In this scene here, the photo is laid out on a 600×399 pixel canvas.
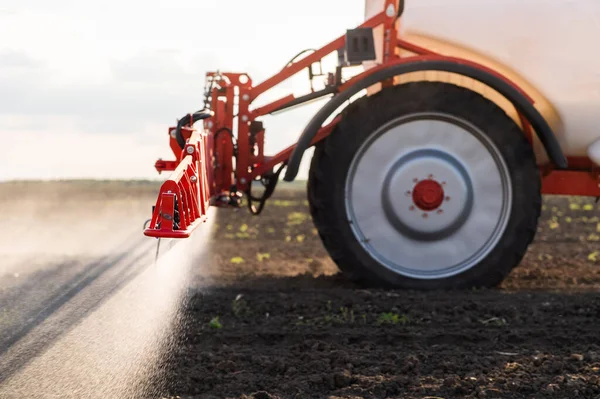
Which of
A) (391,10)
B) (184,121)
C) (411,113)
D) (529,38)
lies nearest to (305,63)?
(391,10)

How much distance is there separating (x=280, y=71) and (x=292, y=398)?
11.6ft

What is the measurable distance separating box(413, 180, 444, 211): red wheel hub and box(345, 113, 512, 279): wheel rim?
1 cm

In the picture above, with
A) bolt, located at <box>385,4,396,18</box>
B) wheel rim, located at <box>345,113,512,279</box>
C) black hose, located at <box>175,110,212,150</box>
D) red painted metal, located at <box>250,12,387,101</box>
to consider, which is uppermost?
bolt, located at <box>385,4,396,18</box>

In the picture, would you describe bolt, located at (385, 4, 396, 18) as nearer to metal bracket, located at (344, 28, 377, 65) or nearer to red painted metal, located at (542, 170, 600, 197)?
metal bracket, located at (344, 28, 377, 65)

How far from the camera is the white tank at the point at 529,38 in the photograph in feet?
20.8

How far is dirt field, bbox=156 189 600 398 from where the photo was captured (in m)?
3.83

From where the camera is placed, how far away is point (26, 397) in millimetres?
3846

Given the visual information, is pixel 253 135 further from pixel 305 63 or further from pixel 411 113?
pixel 411 113

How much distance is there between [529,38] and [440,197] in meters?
1.34

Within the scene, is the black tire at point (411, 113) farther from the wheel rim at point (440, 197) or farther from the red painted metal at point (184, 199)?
the red painted metal at point (184, 199)

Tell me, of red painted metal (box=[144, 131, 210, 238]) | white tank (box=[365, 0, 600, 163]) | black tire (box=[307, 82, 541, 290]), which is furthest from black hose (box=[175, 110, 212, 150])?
white tank (box=[365, 0, 600, 163])

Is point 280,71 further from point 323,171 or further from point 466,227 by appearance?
point 466,227

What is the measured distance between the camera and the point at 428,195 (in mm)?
6055

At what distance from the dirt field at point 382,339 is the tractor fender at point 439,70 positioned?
96 cm
